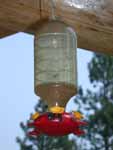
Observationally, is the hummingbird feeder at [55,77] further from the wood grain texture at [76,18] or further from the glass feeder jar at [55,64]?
the wood grain texture at [76,18]

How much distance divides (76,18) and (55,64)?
0.93 m

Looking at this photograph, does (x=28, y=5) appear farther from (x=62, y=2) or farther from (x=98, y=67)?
(x=98, y=67)

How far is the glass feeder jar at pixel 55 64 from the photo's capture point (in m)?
1.97

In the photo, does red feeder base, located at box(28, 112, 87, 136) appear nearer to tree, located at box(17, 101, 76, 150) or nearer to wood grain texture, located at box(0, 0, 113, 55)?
wood grain texture, located at box(0, 0, 113, 55)

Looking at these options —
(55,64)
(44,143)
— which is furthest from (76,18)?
(44,143)

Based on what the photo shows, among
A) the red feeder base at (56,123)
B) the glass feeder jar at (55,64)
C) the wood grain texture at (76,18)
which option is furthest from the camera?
the wood grain texture at (76,18)

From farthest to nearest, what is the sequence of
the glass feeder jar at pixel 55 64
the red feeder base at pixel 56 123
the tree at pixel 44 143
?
the tree at pixel 44 143, the glass feeder jar at pixel 55 64, the red feeder base at pixel 56 123

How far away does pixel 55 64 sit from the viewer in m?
1.98

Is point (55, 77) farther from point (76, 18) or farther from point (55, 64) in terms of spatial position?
point (76, 18)

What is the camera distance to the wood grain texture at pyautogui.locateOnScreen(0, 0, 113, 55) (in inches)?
104

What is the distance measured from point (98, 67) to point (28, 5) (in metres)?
9.02

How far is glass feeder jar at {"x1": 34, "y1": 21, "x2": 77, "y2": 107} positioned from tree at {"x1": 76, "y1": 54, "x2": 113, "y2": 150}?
30.0 feet

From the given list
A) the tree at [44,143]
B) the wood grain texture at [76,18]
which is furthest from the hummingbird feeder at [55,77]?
the tree at [44,143]

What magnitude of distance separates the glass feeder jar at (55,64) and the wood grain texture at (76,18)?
1.27ft
